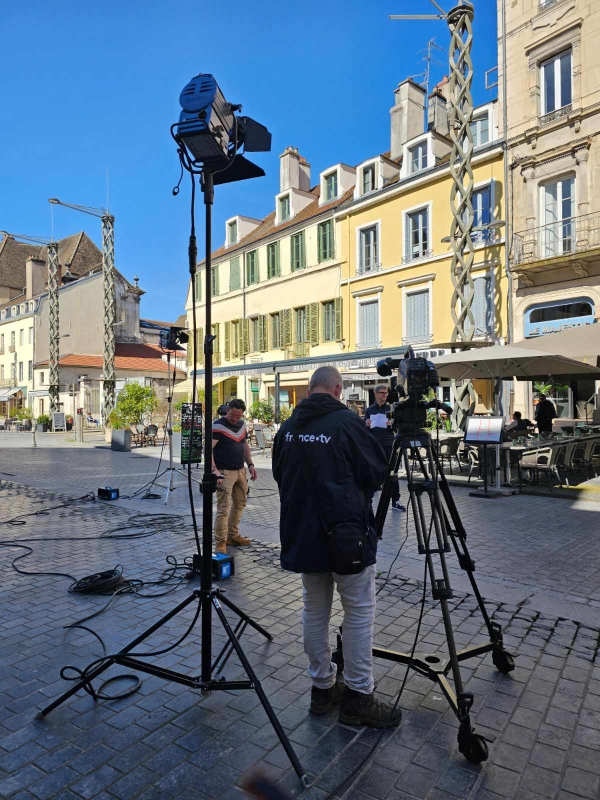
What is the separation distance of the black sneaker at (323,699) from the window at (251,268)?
27.2 meters

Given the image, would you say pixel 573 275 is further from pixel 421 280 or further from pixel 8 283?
pixel 8 283

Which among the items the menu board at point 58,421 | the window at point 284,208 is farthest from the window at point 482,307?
the menu board at point 58,421

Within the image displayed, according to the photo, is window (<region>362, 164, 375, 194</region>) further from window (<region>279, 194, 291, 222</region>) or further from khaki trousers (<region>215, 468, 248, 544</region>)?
khaki trousers (<region>215, 468, 248, 544</region>)

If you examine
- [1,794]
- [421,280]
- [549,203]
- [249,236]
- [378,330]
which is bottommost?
[1,794]

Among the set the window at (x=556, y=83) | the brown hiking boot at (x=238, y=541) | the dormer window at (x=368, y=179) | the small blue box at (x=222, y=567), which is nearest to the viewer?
the small blue box at (x=222, y=567)

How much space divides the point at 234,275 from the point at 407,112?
1177 cm

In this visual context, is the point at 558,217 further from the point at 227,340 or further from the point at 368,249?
the point at 227,340

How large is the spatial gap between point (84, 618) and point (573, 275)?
16.5 metres

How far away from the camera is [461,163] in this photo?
1912 cm

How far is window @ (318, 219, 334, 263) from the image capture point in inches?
984

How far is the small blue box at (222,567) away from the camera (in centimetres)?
490

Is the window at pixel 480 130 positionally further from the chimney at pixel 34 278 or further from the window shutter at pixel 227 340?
the chimney at pixel 34 278

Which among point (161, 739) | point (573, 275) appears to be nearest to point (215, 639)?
point (161, 739)

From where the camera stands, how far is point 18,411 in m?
40.5
